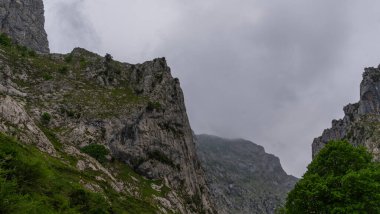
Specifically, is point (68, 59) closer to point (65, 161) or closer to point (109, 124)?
point (109, 124)

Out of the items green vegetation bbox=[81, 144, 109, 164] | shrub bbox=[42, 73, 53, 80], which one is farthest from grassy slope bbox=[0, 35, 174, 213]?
green vegetation bbox=[81, 144, 109, 164]

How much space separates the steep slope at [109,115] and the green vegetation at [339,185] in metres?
65.6

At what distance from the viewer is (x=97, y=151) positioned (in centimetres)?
10306

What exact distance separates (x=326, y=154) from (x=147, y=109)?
360 ft

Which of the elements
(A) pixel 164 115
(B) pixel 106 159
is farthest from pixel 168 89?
(B) pixel 106 159

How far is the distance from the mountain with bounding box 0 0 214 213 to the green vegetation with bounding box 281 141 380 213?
54.1 metres

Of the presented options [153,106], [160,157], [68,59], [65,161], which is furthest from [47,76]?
[65,161]

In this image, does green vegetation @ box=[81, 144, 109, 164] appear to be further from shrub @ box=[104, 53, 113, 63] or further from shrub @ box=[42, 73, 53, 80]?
shrub @ box=[104, 53, 113, 63]

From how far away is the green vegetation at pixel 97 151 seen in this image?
3994 inches

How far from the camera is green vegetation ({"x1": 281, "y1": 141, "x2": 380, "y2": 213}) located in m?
26.5

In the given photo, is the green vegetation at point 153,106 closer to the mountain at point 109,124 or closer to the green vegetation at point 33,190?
the mountain at point 109,124

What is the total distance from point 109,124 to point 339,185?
327 ft

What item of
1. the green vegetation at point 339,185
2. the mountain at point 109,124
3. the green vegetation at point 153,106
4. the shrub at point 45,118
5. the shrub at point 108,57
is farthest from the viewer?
the shrub at point 108,57

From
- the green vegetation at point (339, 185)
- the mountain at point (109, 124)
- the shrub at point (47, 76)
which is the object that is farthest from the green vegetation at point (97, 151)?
the green vegetation at point (339, 185)
